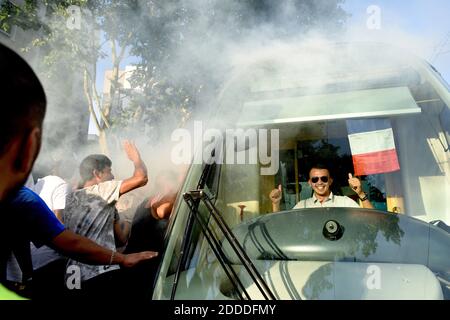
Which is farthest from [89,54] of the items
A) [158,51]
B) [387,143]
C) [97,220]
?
[387,143]

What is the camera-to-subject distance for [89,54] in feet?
12.2

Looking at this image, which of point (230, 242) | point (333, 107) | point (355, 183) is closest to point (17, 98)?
point (230, 242)

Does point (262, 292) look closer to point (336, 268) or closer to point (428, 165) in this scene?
point (336, 268)

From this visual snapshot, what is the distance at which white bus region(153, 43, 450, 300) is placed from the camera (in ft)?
3.66

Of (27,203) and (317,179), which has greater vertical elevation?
(317,179)

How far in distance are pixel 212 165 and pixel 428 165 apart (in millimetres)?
1807

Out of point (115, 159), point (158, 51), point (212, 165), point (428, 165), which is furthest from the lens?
point (115, 159)

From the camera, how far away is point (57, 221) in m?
1.47

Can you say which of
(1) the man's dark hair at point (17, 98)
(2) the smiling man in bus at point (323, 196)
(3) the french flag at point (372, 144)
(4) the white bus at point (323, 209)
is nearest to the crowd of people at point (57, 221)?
(1) the man's dark hair at point (17, 98)

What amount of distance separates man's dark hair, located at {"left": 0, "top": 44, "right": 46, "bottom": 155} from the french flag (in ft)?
5.60

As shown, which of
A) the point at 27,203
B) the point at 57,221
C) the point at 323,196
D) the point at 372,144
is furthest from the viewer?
the point at 323,196

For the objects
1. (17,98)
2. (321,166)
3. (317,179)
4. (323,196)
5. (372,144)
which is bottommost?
(17,98)

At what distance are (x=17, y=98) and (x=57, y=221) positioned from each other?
97cm

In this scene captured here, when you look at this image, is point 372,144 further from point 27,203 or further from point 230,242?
point 27,203
